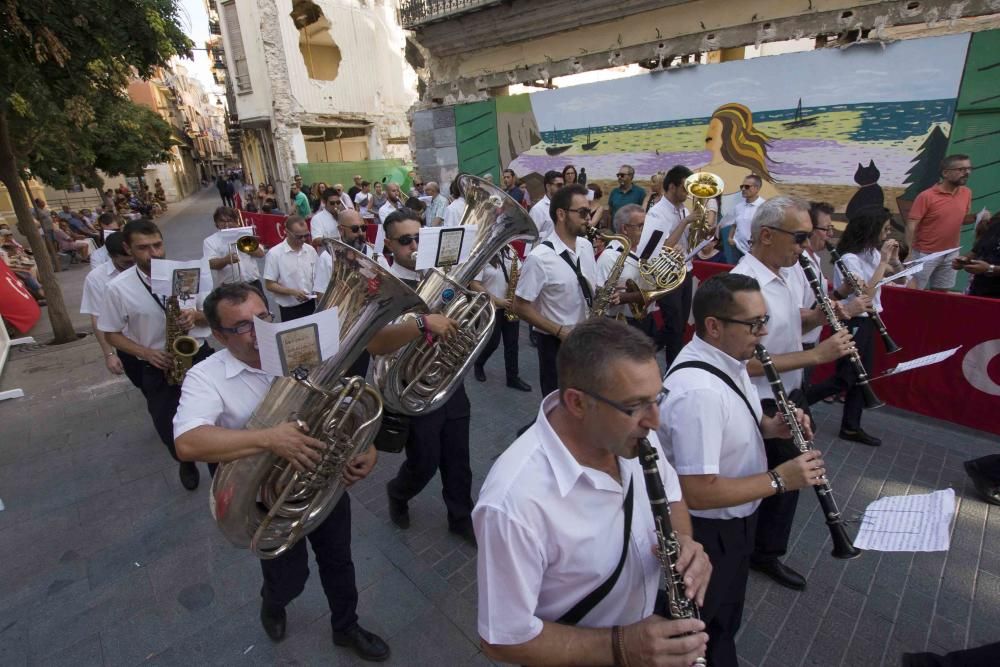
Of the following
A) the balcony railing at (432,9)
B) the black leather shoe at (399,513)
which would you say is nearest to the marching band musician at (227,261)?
the black leather shoe at (399,513)

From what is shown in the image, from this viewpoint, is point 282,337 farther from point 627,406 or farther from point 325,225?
point 325,225

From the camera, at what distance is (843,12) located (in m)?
8.12

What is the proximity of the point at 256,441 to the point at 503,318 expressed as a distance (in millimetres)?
4150

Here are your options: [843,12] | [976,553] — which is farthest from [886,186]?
[976,553]

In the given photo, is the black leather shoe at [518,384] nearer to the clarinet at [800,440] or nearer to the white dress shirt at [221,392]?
the clarinet at [800,440]

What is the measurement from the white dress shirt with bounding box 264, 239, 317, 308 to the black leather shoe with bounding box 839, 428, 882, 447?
5828mm

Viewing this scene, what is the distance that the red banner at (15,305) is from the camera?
8865mm

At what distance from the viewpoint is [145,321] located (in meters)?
4.01

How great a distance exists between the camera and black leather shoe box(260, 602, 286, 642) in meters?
2.78

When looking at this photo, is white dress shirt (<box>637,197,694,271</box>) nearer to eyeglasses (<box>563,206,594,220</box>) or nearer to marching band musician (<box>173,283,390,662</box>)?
eyeglasses (<box>563,206,594,220</box>)

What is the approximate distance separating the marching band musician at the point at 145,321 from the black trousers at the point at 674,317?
4649mm

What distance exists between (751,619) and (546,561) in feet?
7.15

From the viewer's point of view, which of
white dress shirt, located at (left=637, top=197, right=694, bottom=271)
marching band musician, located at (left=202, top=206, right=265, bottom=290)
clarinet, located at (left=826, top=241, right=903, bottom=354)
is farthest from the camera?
marching band musician, located at (left=202, top=206, right=265, bottom=290)

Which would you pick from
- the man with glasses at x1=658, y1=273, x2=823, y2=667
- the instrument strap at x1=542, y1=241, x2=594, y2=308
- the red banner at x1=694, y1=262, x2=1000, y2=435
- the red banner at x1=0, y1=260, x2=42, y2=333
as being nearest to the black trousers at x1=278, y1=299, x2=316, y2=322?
the instrument strap at x1=542, y1=241, x2=594, y2=308
